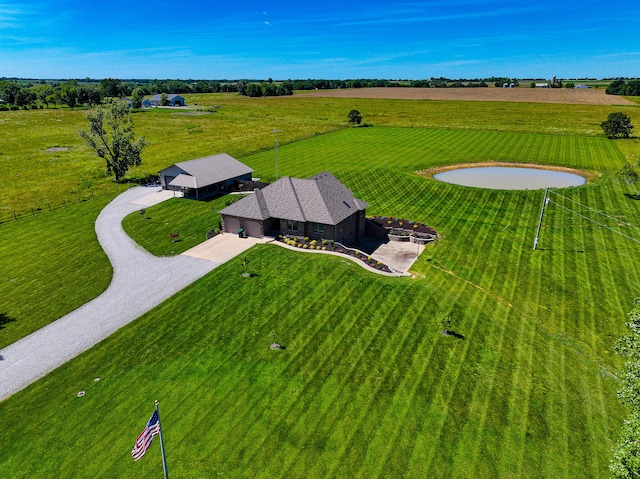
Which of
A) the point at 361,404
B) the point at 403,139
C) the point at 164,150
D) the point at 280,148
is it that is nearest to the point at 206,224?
the point at 361,404

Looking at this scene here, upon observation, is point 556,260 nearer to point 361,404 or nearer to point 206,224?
point 361,404

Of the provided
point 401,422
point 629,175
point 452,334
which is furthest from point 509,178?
point 401,422

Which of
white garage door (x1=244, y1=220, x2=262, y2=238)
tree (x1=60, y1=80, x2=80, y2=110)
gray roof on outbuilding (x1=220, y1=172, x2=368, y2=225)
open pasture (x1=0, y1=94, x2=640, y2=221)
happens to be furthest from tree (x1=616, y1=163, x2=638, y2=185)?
tree (x1=60, y1=80, x2=80, y2=110)

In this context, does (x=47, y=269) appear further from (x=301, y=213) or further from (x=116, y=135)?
(x=116, y=135)

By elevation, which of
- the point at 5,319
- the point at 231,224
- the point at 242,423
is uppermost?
the point at 231,224

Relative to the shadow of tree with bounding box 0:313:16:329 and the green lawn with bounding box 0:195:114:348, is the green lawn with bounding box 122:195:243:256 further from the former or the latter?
the shadow of tree with bounding box 0:313:16:329
